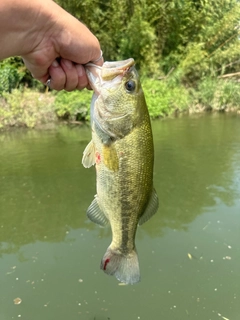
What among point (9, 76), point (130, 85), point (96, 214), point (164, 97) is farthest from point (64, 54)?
point (9, 76)

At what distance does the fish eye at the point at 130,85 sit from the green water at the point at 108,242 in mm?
2667

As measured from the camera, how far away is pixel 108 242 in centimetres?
490

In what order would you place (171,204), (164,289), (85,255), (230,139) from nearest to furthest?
(164,289)
(85,255)
(171,204)
(230,139)

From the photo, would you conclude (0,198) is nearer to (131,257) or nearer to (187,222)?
(187,222)

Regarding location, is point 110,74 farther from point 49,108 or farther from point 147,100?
point 147,100

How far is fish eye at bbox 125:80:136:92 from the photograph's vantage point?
1.82m

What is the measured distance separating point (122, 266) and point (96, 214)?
0.34m

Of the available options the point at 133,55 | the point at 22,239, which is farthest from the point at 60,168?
the point at 133,55

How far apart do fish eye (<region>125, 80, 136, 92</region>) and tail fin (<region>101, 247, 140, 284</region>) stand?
950mm

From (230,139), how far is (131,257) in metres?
8.94

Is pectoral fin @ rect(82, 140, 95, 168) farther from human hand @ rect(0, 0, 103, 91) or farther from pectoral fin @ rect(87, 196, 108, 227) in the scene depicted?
human hand @ rect(0, 0, 103, 91)

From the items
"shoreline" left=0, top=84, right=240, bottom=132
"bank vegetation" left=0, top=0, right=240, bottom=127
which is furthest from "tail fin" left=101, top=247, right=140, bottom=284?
"bank vegetation" left=0, top=0, right=240, bottom=127

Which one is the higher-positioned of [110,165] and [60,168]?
[110,165]

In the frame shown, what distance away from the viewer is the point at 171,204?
6.00 m
